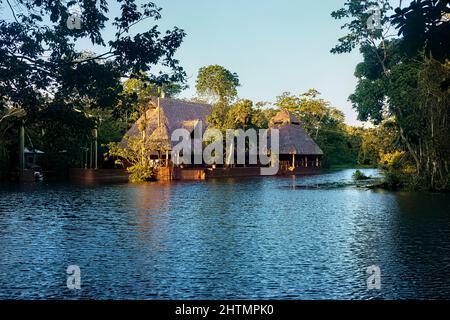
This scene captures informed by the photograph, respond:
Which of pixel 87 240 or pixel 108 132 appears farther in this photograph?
pixel 108 132

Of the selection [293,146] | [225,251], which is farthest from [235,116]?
[225,251]

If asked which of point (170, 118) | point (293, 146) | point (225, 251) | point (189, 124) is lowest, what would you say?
point (225, 251)

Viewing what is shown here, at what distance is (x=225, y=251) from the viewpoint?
11.0 meters

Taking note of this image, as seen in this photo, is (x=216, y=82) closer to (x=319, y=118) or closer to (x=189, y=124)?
(x=189, y=124)

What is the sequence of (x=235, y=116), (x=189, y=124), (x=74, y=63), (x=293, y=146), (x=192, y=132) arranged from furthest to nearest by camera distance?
(x=293, y=146) → (x=189, y=124) → (x=192, y=132) → (x=235, y=116) → (x=74, y=63)

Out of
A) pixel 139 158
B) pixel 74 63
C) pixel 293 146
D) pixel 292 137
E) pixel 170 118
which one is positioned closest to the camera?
pixel 74 63

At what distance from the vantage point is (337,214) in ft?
59.0

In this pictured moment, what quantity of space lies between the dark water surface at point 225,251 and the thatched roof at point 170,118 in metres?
30.3

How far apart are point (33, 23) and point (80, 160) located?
4237 centimetres

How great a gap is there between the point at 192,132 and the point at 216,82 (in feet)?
31.5
